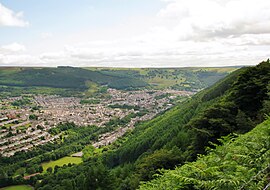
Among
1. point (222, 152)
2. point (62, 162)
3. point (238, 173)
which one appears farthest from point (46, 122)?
point (238, 173)

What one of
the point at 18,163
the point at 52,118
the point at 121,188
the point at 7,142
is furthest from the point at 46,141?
the point at 121,188

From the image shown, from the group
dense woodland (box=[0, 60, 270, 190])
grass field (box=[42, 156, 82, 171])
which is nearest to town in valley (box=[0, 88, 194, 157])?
grass field (box=[42, 156, 82, 171])

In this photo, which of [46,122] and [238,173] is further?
[46,122]

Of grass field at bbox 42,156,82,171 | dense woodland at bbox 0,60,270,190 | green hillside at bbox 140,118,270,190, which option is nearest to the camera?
green hillside at bbox 140,118,270,190

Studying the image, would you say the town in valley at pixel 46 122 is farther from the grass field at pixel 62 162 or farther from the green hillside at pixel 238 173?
the green hillside at pixel 238 173

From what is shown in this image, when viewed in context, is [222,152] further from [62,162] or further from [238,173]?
[62,162]

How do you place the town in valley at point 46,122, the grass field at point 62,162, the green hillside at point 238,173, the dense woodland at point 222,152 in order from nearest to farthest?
1. the green hillside at point 238,173
2. the dense woodland at point 222,152
3. the grass field at point 62,162
4. the town in valley at point 46,122

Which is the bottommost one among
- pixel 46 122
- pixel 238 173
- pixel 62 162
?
pixel 46 122

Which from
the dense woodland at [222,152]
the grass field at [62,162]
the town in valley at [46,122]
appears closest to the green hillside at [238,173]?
the dense woodland at [222,152]

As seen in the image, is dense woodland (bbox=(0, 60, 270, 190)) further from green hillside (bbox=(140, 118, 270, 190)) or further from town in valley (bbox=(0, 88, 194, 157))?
town in valley (bbox=(0, 88, 194, 157))

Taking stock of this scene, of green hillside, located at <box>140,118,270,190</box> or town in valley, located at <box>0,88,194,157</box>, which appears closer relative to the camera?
green hillside, located at <box>140,118,270,190</box>

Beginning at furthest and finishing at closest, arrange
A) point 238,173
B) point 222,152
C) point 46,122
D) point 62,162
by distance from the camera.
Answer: point 46,122
point 62,162
point 222,152
point 238,173

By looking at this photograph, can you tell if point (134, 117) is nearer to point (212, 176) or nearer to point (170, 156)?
point (170, 156)
